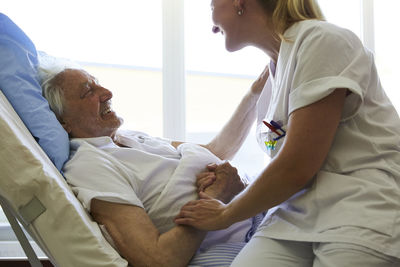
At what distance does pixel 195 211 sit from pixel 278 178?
0.29m

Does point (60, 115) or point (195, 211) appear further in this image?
point (60, 115)

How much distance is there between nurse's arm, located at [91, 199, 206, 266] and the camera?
1115 millimetres

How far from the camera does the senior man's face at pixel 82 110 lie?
4.57 feet

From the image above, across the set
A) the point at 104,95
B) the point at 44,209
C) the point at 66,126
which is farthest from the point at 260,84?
the point at 44,209

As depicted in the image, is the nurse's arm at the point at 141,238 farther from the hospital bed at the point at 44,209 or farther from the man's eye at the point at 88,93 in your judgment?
the man's eye at the point at 88,93

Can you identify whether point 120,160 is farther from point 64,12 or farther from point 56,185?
point 64,12

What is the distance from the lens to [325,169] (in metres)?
1.10

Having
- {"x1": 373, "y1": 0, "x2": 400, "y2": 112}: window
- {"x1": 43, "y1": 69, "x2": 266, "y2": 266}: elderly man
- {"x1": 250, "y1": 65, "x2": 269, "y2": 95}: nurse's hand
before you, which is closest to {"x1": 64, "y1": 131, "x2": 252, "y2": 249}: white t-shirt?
{"x1": 43, "y1": 69, "x2": 266, "y2": 266}: elderly man

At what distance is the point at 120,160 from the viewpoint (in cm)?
134

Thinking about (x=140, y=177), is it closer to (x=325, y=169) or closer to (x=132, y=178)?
(x=132, y=178)

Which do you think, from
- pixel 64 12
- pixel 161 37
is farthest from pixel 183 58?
pixel 64 12

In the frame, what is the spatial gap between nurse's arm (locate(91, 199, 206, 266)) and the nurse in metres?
0.06

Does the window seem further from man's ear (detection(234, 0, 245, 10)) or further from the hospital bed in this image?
the hospital bed

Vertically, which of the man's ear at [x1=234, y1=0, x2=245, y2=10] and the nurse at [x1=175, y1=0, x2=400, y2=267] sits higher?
the man's ear at [x1=234, y1=0, x2=245, y2=10]
